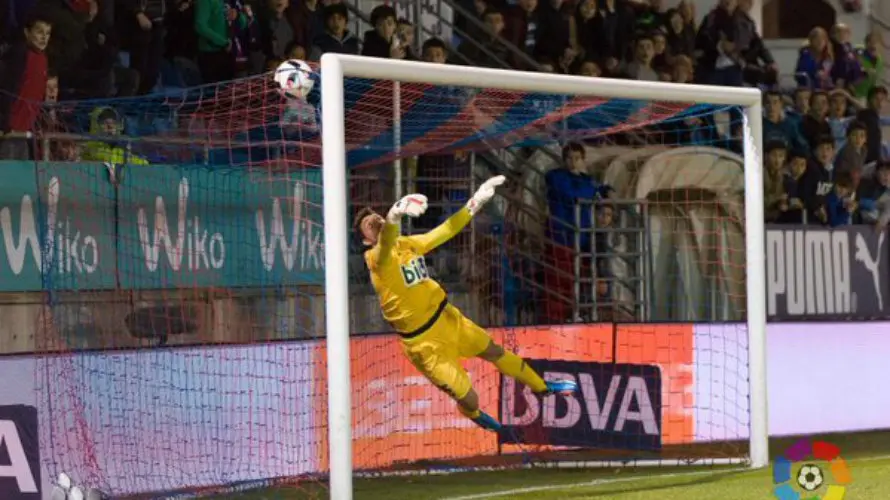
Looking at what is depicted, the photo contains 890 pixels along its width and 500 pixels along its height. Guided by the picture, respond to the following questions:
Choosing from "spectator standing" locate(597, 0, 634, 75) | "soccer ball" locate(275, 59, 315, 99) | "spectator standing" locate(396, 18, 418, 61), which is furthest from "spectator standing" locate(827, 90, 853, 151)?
"soccer ball" locate(275, 59, 315, 99)

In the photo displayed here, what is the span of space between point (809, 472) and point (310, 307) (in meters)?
3.89

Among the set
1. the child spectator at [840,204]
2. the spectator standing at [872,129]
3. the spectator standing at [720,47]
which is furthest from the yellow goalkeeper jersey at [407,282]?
the spectator standing at [872,129]

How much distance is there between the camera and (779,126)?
17.2m

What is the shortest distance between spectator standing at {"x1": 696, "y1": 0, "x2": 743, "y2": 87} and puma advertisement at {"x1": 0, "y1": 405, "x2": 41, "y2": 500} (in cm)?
911

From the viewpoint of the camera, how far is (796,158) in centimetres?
1655

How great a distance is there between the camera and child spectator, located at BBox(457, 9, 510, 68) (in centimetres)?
1608

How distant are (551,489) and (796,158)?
6.49m

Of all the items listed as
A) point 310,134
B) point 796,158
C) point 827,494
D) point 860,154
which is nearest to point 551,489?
point 827,494

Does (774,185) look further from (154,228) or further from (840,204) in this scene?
(154,228)

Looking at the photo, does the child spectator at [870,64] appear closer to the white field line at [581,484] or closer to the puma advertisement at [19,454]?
the white field line at [581,484]

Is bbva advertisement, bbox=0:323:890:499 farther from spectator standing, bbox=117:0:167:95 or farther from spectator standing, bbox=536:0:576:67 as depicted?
spectator standing, bbox=536:0:576:67

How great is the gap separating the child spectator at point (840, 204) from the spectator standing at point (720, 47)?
1516mm

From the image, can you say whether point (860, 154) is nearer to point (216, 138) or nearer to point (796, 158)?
point (796, 158)

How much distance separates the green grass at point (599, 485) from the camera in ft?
34.6
